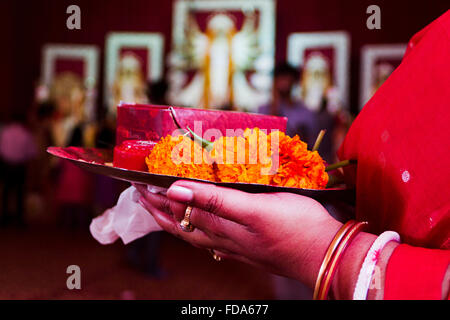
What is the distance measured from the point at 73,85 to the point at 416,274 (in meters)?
5.64

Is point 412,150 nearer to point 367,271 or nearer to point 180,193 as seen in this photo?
point 367,271

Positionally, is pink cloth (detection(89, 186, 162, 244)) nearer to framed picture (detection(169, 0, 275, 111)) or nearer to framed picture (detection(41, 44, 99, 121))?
framed picture (detection(169, 0, 275, 111))

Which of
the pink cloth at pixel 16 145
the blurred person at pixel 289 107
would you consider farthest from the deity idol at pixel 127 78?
the blurred person at pixel 289 107

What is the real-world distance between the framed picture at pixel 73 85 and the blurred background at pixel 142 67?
15 millimetres

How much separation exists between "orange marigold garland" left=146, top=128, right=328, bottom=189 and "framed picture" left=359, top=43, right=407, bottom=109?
4.32 m

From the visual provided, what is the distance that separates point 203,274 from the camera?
196 centimetres

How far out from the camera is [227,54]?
4.89 metres

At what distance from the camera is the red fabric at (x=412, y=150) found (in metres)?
0.51

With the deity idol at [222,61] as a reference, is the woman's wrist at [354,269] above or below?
below

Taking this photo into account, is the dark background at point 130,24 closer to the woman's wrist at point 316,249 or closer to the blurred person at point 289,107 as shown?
the blurred person at point 289,107

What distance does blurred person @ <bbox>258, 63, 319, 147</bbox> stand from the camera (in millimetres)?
2107

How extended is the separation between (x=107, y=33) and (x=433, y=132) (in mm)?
5480

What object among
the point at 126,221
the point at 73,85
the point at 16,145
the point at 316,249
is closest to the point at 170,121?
the point at 126,221
